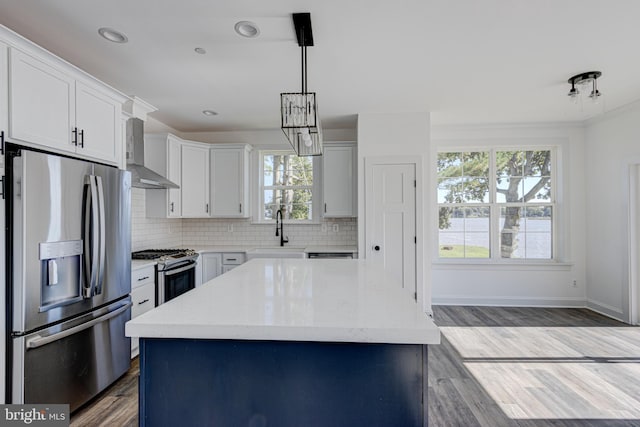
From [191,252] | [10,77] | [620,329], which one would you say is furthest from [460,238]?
[10,77]

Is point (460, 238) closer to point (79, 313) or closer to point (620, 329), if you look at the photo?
point (620, 329)

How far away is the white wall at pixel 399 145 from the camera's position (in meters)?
3.95

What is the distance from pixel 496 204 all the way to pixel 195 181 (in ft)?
14.1

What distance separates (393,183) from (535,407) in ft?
8.37

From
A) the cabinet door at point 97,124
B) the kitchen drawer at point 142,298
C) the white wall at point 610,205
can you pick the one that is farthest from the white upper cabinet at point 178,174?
the white wall at point 610,205

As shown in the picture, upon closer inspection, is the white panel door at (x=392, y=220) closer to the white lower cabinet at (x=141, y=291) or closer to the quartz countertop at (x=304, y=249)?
the quartz countertop at (x=304, y=249)

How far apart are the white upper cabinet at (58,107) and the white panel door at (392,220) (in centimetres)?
274

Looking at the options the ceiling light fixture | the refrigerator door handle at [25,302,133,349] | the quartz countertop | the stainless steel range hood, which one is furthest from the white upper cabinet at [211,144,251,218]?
the ceiling light fixture

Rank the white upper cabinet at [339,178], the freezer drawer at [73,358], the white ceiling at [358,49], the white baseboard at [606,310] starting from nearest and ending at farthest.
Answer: the freezer drawer at [73,358], the white ceiling at [358,49], the white baseboard at [606,310], the white upper cabinet at [339,178]

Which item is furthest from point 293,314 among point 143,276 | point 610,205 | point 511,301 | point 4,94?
point 610,205

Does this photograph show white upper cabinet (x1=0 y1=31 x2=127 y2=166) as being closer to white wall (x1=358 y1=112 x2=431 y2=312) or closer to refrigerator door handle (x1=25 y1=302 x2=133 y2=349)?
refrigerator door handle (x1=25 y1=302 x2=133 y2=349)

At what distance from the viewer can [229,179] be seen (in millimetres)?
4504

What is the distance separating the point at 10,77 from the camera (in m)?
1.70

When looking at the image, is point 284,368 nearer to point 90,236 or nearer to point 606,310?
point 90,236
